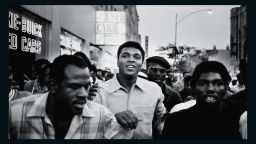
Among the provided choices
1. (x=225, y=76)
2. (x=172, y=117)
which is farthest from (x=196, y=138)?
(x=225, y=76)

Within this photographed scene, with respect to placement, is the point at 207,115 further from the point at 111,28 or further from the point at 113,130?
the point at 111,28

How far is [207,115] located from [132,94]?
1.01m

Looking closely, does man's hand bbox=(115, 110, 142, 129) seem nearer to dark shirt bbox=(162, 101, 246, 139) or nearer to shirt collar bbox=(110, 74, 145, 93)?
dark shirt bbox=(162, 101, 246, 139)

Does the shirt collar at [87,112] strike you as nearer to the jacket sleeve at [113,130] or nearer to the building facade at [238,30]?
the jacket sleeve at [113,130]

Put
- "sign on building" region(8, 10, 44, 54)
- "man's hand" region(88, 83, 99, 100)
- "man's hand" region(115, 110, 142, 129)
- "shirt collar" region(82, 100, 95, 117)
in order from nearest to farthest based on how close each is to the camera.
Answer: "shirt collar" region(82, 100, 95, 117)
"man's hand" region(115, 110, 142, 129)
"man's hand" region(88, 83, 99, 100)
"sign on building" region(8, 10, 44, 54)

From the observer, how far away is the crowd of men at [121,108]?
9.16 feet

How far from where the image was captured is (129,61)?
400 cm

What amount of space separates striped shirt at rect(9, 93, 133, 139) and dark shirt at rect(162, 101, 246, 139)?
0.71 m

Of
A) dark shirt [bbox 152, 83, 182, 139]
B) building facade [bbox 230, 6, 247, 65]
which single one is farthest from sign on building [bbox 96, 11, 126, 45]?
building facade [bbox 230, 6, 247, 65]

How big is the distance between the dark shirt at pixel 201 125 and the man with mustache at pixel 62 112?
73 centimetres

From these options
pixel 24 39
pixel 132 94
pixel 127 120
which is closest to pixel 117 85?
pixel 132 94

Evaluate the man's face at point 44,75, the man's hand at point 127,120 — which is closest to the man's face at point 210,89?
the man's hand at point 127,120

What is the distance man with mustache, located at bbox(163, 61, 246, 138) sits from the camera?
3.25 meters

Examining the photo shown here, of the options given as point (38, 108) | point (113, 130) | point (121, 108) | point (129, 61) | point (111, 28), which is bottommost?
point (113, 130)
